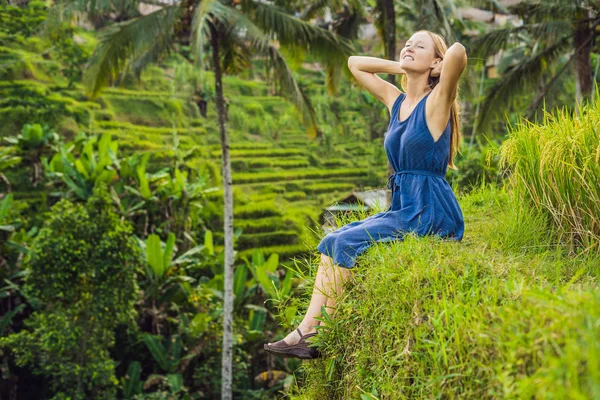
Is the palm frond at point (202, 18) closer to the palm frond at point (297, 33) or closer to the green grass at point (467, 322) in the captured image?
the palm frond at point (297, 33)

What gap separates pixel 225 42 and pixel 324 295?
768cm

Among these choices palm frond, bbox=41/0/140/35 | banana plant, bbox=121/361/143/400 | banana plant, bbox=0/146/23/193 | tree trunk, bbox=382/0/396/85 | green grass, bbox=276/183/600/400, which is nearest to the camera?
green grass, bbox=276/183/600/400

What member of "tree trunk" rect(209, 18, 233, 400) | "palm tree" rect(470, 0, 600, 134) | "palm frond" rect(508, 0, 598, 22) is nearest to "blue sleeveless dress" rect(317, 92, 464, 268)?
"tree trunk" rect(209, 18, 233, 400)

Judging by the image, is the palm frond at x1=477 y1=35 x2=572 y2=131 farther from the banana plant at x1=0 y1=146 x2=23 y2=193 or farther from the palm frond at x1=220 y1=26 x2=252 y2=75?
the banana plant at x1=0 y1=146 x2=23 y2=193

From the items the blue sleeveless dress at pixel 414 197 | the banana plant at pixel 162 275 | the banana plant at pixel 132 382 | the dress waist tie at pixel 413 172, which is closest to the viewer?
the blue sleeveless dress at pixel 414 197

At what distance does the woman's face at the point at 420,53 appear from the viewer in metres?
3.02

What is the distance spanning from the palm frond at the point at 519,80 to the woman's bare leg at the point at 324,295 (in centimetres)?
857

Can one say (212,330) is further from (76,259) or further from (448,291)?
(448,291)

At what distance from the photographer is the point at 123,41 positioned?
8.45 m

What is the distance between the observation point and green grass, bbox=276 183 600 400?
1484 millimetres

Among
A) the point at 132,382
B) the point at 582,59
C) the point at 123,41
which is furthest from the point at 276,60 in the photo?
the point at 132,382

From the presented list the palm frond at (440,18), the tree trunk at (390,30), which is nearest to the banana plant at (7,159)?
the tree trunk at (390,30)

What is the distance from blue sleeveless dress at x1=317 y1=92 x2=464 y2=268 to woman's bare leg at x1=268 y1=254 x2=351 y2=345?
0.08 meters

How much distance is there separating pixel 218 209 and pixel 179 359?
436 centimetres
